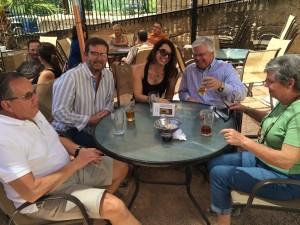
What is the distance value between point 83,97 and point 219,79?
1306 millimetres

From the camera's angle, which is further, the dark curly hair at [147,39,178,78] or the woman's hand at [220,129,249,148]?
the dark curly hair at [147,39,178,78]

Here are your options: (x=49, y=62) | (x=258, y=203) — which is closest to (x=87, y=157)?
(x=258, y=203)

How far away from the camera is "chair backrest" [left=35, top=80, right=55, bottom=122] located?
2.52 meters

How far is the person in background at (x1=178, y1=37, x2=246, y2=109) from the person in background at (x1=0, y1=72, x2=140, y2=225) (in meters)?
1.32

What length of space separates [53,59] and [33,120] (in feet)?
5.24

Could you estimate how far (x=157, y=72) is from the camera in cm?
279

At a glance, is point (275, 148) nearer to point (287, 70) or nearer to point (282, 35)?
point (287, 70)

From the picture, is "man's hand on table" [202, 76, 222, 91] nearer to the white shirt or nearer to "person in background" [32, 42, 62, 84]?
the white shirt

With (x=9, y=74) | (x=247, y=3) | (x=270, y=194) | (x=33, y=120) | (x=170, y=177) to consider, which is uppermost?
(x=247, y=3)

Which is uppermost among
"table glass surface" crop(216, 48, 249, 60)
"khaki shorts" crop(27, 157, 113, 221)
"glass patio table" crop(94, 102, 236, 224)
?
"table glass surface" crop(216, 48, 249, 60)

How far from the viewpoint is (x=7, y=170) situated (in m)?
1.28

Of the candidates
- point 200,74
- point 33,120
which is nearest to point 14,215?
point 33,120

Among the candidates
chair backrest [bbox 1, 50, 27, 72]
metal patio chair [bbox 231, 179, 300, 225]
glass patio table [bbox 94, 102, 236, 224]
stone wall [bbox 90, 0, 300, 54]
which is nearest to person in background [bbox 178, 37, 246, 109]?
glass patio table [bbox 94, 102, 236, 224]

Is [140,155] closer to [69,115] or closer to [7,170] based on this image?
[7,170]
